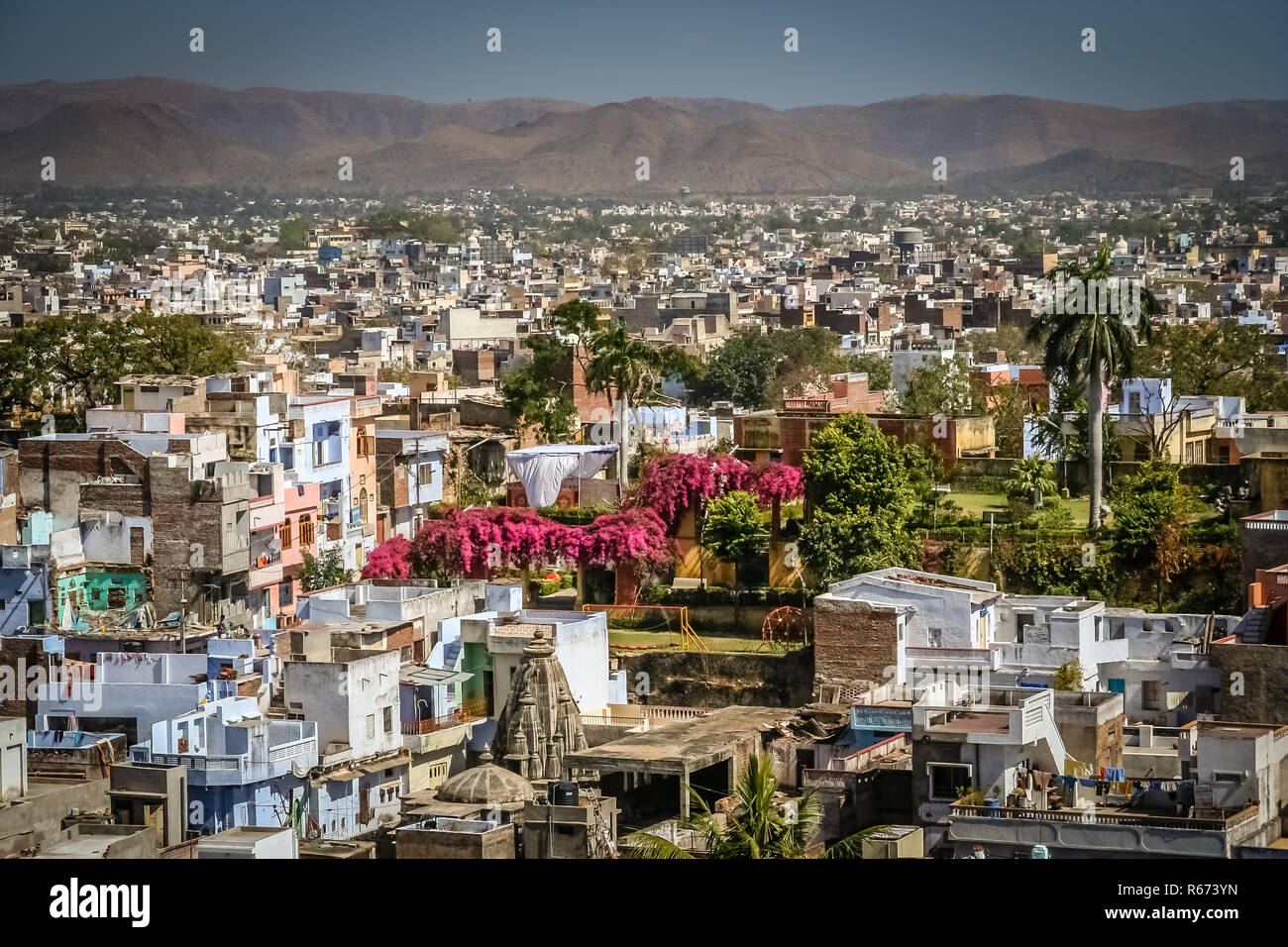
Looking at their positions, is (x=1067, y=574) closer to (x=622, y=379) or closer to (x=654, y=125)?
(x=622, y=379)

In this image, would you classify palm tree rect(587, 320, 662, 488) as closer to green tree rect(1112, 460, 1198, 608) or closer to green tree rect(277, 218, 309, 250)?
green tree rect(1112, 460, 1198, 608)

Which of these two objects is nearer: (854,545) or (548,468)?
(854,545)

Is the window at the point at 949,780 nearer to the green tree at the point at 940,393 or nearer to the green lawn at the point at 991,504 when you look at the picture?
the green lawn at the point at 991,504

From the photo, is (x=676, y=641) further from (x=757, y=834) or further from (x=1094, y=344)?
(x=757, y=834)

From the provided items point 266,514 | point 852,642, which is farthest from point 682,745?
point 266,514

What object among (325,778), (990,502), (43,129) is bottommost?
(325,778)
